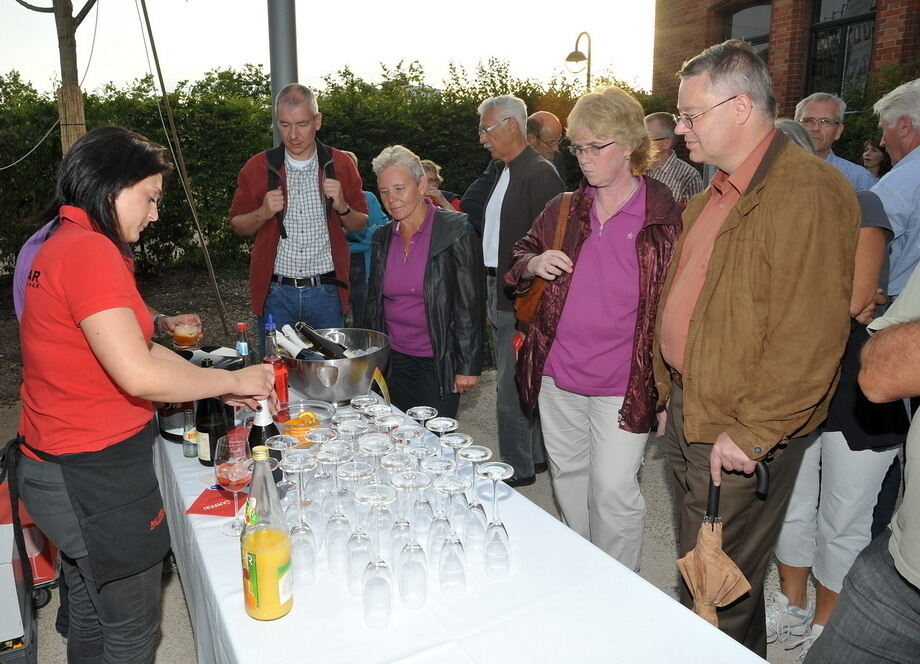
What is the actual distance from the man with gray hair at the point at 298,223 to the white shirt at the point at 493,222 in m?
0.81

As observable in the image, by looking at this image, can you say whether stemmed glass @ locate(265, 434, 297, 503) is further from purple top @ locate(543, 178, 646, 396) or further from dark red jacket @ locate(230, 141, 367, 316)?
dark red jacket @ locate(230, 141, 367, 316)

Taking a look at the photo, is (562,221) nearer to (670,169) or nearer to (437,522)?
(437,522)

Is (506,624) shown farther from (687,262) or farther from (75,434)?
(687,262)

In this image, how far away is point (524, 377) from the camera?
9.32 feet

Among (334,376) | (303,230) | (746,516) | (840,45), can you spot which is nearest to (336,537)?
(334,376)

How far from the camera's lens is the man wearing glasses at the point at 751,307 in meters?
1.85

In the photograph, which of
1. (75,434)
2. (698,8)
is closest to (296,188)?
(75,434)

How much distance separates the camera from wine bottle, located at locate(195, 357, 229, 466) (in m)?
2.11

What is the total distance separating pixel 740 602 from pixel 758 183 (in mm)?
1299

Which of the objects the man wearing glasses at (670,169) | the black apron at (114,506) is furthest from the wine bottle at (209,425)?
the man wearing glasses at (670,169)

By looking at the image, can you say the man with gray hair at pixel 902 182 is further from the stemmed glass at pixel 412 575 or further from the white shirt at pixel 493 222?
the stemmed glass at pixel 412 575

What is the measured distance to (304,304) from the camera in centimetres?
→ 394

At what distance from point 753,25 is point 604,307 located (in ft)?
35.8

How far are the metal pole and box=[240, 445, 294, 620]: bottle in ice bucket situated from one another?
3.76 m
